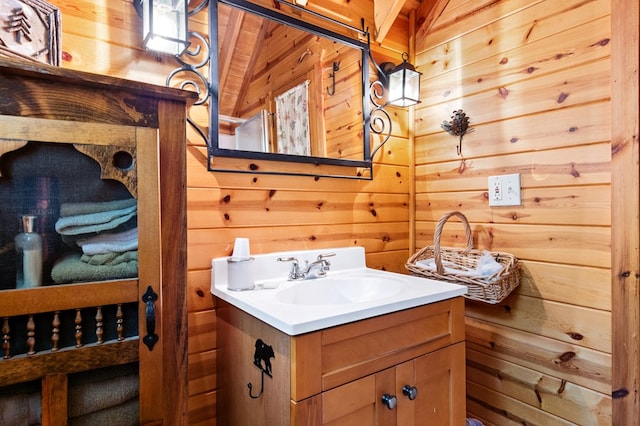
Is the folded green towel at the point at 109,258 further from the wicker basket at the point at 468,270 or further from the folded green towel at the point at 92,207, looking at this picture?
the wicker basket at the point at 468,270

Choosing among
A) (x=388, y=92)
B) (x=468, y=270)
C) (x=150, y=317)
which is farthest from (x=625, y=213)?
(x=150, y=317)

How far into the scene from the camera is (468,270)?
135cm

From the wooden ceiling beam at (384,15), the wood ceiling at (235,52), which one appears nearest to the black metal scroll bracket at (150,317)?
the wood ceiling at (235,52)

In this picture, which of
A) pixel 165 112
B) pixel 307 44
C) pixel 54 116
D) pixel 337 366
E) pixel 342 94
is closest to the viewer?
pixel 54 116

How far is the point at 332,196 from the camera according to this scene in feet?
4.96

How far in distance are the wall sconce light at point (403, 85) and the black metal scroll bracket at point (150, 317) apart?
1.34 meters

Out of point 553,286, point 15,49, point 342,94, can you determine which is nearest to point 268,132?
point 342,94

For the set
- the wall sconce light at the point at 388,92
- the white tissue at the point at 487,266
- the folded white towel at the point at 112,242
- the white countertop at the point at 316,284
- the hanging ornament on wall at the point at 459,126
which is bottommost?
the white countertop at the point at 316,284

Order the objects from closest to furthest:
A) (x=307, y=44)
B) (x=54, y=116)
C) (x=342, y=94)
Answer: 1. (x=54, y=116)
2. (x=307, y=44)
3. (x=342, y=94)

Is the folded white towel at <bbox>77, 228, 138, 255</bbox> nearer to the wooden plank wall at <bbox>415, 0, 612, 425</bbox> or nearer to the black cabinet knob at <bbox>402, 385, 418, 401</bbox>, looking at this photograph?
the black cabinet knob at <bbox>402, 385, 418, 401</bbox>

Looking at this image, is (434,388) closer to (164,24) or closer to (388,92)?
(388,92)

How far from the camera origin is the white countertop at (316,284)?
32.7 inches

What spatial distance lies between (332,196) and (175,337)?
918 mm

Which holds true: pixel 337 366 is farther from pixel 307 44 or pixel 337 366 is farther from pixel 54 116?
pixel 307 44
